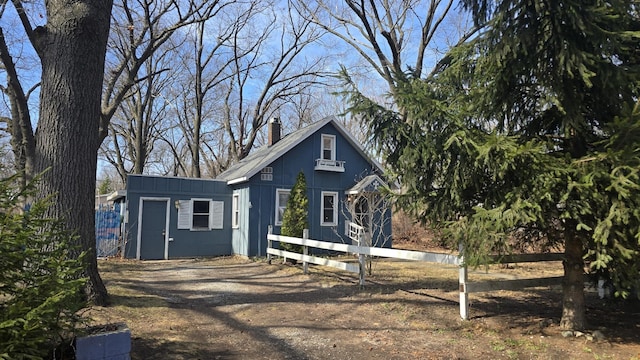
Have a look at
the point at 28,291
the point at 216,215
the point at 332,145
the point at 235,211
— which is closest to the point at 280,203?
the point at 235,211

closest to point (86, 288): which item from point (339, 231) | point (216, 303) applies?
point (216, 303)

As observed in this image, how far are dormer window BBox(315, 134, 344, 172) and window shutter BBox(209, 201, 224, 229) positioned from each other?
4235 mm

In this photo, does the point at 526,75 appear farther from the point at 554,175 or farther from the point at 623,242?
the point at 623,242

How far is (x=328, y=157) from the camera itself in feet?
59.0

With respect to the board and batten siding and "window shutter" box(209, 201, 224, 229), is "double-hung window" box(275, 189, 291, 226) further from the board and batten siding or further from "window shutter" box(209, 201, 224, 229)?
"window shutter" box(209, 201, 224, 229)

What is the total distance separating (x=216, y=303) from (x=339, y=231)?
10184 millimetres

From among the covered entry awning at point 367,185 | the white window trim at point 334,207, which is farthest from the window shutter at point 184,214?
the covered entry awning at point 367,185

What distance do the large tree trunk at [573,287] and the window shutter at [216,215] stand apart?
13162mm

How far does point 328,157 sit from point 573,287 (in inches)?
494

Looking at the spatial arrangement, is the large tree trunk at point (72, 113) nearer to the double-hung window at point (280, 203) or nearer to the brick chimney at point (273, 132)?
the double-hung window at point (280, 203)

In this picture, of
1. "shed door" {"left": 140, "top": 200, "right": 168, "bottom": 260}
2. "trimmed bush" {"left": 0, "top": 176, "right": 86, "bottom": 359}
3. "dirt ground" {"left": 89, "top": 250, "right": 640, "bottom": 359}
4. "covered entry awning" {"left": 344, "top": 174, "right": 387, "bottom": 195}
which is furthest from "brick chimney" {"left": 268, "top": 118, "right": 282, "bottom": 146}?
"trimmed bush" {"left": 0, "top": 176, "right": 86, "bottom": 359}

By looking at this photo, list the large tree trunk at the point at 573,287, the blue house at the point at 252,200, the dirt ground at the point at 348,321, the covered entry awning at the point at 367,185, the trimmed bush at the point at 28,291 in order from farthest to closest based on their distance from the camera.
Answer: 1. the covered entry awning at the point at 367,185
2. the blue house at the point at 252,200
3. the large tree trunk at the point at 573,287
4. the dirt ground at the point at 348,321
5. the trimmed bush at the point at 28,291

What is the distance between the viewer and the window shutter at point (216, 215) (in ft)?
55.1

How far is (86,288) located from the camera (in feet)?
21.2
